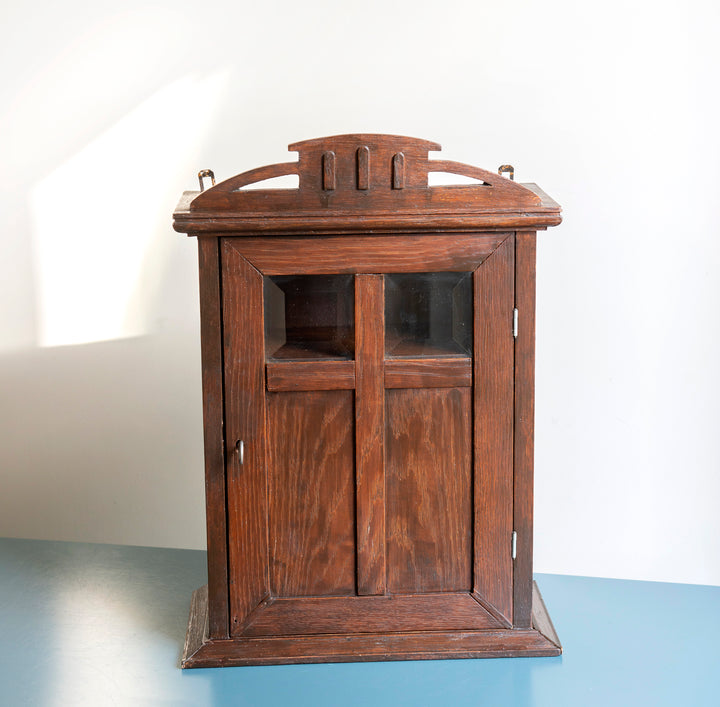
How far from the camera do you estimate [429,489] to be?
89.6 inches

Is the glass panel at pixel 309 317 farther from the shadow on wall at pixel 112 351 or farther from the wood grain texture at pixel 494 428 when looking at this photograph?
the shadow on wall at pixel 112 351

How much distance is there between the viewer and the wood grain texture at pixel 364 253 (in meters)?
2.17

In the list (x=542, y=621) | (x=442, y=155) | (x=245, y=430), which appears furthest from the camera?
(x=442, y=155)

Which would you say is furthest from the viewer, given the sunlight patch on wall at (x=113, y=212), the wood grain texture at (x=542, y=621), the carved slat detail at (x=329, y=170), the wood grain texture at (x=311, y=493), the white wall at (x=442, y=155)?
→ the sunlight patch on wall at (x=113, y=212)

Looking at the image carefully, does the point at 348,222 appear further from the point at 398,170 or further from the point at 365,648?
the point at 365,648

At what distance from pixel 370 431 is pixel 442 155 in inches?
35.7

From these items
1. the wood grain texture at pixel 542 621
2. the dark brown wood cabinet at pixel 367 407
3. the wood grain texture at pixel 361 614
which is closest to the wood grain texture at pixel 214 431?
the dark brown wood cabinet at pixel 367 407

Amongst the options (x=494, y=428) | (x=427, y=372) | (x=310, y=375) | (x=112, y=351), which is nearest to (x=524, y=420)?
(x=494, y=428)

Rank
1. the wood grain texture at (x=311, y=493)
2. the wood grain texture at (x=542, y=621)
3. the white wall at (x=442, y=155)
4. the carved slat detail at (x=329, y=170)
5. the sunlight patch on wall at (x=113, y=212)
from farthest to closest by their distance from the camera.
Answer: the sunlight patch on wall at (x=113, y=212)
the white wall at (x=442, y=155)
the wood grain texture at (x=542, y=621)
the wood grain texture at (x=311, y=493)
the carved slat detail at (x=329, y=170)

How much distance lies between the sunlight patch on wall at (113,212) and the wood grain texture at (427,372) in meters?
1.03

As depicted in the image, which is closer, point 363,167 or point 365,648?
point 363,167

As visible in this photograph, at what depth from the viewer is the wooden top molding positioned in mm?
2131

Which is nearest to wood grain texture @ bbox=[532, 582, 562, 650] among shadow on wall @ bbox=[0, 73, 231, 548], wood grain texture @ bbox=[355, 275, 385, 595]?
wood grain texture @ bbox=[355, 275, 385, 595]

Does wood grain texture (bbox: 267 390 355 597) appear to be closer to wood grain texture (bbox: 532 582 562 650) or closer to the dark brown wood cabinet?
the dark brown wood cabinet
